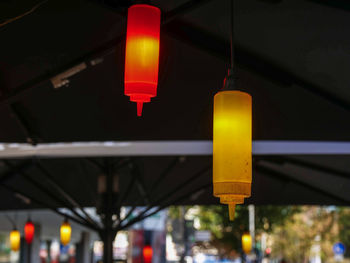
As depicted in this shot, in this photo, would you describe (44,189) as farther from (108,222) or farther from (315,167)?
(315,167)

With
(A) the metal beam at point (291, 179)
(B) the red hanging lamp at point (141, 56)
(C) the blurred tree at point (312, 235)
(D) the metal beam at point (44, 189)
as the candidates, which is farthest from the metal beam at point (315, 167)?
(C) the blurred tree at point (312, 235)

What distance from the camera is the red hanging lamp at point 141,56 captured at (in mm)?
2709

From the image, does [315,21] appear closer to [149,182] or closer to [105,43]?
[105,43]

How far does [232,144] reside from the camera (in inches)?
104

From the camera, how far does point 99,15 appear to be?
187 inches

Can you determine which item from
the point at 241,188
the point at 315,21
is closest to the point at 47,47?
the point at 315,21

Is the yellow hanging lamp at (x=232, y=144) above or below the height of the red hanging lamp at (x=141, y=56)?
below

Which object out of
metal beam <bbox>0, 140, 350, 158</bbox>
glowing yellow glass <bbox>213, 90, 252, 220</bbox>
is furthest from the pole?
glowing yellow glass <bbox>213, 90, 252, 220</bbox>

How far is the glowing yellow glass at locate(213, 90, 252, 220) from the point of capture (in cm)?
263

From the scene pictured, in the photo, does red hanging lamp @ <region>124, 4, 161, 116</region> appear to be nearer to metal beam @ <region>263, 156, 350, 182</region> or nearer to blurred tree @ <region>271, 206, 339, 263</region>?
metal beam @ <region>263, 156, 350, 182</region>

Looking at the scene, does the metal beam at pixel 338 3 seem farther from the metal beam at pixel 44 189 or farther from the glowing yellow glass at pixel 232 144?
the metal beam at pixel 44 189

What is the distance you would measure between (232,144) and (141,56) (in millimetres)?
540

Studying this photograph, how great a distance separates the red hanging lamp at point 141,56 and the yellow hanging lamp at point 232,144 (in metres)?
0.31

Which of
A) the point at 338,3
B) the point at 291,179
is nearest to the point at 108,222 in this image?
the point at 291,179
